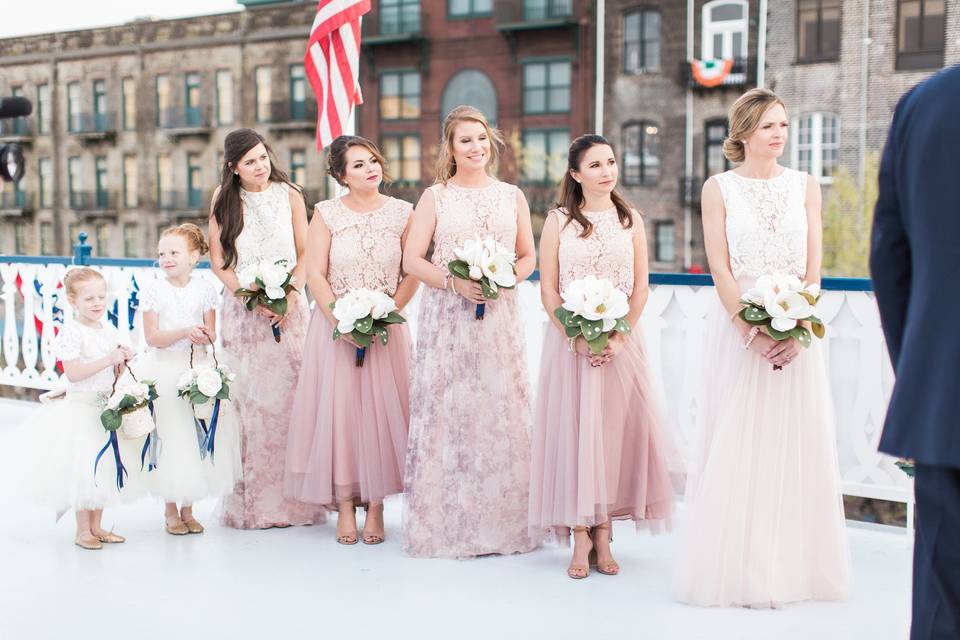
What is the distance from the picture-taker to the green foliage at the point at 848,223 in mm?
24359

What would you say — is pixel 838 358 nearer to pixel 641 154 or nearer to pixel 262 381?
pixel 262 381

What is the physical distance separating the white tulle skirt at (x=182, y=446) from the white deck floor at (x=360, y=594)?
0.29m

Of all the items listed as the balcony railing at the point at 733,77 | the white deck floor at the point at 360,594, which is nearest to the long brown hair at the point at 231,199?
the white deck floor at the point at 360,594

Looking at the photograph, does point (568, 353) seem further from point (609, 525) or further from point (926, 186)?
point (926, 186)

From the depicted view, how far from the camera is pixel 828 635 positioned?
373 centimetres

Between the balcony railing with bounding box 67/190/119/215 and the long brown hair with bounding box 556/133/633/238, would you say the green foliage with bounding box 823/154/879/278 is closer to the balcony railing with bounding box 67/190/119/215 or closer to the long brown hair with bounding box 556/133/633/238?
the long brown hair with bounding box 556/133/633/238

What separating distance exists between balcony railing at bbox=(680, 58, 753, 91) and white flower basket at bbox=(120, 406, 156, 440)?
23851 mm

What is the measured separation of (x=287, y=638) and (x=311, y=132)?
29.6 meters

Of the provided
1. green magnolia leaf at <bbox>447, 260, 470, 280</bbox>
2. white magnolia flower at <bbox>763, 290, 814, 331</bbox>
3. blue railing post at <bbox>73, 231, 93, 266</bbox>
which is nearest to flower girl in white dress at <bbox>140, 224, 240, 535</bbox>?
green magnolia leaf at <bbox>447, 260, 470, 280</bbox>

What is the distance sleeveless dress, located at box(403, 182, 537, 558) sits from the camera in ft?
15.7

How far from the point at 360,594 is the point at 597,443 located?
3.96 ft

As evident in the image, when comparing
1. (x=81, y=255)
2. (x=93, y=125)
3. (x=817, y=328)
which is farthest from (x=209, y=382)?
(x=93, y=125)

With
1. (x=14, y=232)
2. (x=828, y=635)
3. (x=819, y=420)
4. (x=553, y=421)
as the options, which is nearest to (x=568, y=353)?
(x=553, y=421)

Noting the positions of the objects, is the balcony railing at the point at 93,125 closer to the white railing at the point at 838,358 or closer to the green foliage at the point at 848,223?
the green foliage at the point at 848,223
